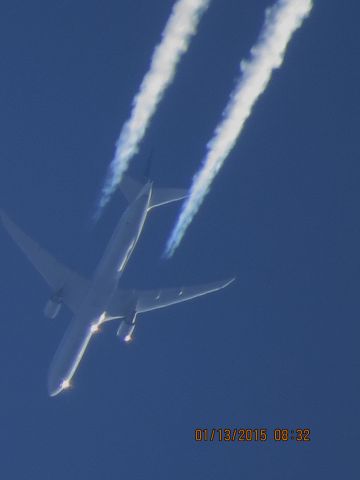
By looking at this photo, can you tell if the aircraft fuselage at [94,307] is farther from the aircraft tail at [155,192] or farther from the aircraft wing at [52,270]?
the aircraft wing at [52,270]

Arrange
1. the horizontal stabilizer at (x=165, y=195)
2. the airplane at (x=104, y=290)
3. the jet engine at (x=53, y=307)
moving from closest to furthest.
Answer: the horizontal stabilizer at (x=165, y=195) < the airplane at (x=104, y=290) < the jet engine at (x=53, y=307)

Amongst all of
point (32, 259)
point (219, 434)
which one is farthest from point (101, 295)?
point (219, 434)

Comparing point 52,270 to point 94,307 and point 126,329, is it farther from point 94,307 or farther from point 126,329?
point 126,329

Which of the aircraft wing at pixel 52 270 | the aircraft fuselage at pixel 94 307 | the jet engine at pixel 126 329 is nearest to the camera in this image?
the aircraft fuselage at pixel 94 307

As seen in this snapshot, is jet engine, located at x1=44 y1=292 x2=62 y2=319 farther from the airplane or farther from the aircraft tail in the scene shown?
the aircraft tail

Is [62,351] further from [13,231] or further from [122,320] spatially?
[13,231]

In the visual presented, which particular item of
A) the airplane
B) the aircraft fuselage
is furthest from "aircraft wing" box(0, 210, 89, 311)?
the aircraft fuselage

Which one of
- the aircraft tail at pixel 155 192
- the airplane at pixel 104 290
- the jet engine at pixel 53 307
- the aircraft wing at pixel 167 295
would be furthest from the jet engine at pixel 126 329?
the aircraft tail at pixel 155 192
